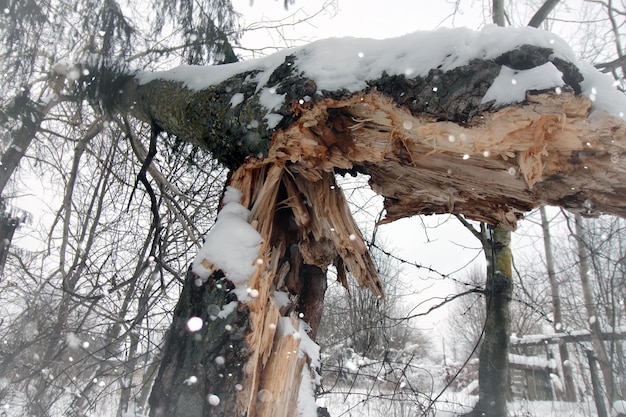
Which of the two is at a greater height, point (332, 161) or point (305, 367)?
point (332, 161)

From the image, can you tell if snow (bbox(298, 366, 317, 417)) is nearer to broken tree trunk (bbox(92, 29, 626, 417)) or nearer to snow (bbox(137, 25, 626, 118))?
broken tree trunk (bbox(92, 29, 626, 417))

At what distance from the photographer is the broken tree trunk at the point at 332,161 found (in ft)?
3.70

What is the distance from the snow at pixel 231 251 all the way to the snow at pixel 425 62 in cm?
43

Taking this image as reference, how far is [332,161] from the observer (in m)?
1.56

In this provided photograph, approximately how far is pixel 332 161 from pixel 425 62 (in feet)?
1.66

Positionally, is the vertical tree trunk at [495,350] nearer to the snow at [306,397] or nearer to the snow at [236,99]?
the snow at [306,397]

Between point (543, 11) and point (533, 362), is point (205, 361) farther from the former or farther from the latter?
point (533, 362)

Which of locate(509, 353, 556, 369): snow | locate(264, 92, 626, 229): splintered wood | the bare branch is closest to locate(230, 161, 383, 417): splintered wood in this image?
locate(264, 92, 626, 229): splintered wood

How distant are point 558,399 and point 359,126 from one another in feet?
46.3

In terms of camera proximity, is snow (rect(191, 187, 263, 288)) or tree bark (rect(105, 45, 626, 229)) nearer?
tree bark (rect(105, 45, 626, 229))

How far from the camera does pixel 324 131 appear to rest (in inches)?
58.4

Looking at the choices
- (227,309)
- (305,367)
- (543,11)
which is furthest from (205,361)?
(543,11)

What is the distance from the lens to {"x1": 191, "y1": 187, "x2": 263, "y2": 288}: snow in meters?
1.40

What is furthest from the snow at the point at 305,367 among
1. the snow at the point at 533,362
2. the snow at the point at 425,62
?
the snow at the point at 533,362
